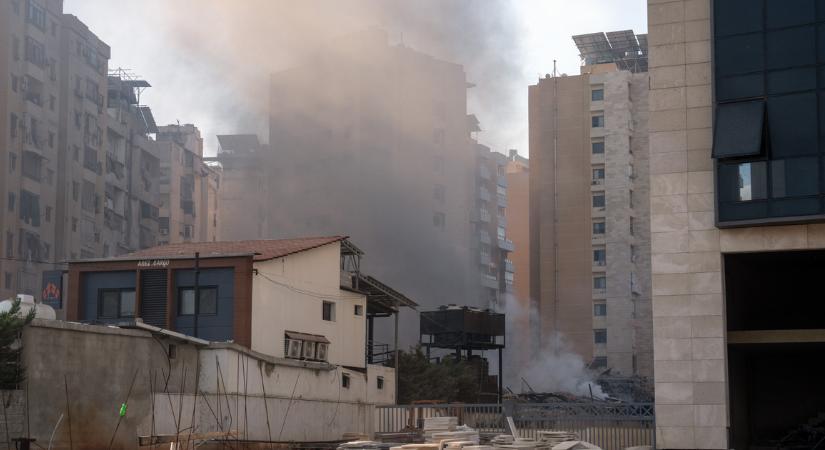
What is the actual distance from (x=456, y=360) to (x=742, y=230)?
43.9 metres

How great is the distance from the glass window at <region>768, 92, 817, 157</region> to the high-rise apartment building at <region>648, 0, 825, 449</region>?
0.09 feet

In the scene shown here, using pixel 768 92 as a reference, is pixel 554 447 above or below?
below

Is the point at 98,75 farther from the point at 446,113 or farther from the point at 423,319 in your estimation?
the point at 423,319

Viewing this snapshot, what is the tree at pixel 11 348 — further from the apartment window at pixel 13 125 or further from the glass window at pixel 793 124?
the apartment window at pixel 13 125

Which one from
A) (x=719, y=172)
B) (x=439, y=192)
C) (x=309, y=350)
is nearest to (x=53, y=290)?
(x=309, y=350)

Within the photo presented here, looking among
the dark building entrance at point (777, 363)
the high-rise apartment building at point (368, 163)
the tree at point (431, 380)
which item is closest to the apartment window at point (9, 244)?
the high-rise apartment building at point (368, 163)

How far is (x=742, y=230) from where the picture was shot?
33.2 meters

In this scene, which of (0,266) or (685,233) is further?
(0,266)

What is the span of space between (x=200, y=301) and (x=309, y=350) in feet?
19.1

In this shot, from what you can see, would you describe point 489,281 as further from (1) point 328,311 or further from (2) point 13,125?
(1) point 328,311

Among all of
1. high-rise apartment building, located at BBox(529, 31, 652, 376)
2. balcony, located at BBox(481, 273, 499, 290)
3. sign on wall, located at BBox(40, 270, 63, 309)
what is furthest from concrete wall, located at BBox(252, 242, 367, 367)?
balcony, located at BBox(481, 273, 499, 290)

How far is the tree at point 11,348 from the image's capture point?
103ft

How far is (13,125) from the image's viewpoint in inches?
3457

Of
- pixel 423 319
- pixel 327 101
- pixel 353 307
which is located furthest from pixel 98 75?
pixel 353 307
